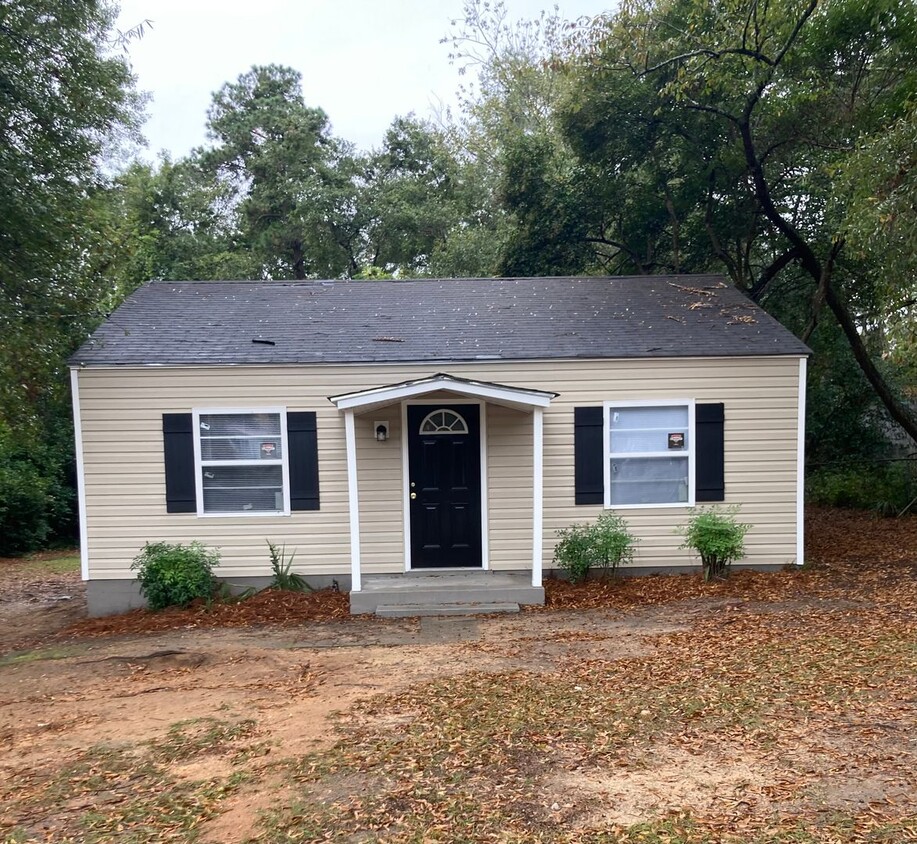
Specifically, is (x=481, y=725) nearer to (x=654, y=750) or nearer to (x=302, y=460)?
(x=654, y=750)

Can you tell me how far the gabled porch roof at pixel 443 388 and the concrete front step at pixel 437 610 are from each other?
2274mm

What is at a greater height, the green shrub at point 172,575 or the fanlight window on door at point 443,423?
the fanlight window on door at point 443,423

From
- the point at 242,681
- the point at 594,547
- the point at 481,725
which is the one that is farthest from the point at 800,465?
the point at 242,681

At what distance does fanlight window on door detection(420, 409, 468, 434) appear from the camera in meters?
9.09

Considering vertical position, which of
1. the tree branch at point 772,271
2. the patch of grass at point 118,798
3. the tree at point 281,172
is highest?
the tree at point 281,172

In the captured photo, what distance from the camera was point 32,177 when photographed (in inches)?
313

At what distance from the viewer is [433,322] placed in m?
9.97

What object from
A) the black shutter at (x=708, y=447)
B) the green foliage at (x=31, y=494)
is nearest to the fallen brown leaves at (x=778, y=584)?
the black shutter at (x=708, y=447)

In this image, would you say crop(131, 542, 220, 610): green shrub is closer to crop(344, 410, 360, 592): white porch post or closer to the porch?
crop(344, 410, 360, 592): white porch post

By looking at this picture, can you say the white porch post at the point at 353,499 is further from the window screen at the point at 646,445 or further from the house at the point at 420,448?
the window screen at the point at 646,445

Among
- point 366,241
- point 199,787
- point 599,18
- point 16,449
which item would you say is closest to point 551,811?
point 199,787

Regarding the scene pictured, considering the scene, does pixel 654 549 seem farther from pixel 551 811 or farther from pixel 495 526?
pixel 551 811

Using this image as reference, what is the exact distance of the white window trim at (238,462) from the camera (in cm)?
887

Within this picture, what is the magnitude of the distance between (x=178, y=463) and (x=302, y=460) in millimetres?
1466
